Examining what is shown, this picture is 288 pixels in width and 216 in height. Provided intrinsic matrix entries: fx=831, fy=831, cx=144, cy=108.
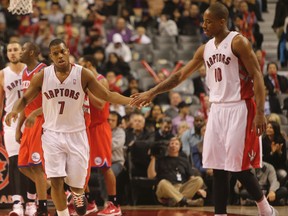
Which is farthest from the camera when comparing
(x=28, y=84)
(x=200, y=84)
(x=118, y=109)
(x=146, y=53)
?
(x=146, y=53)

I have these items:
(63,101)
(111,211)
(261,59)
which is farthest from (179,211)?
(261,59)

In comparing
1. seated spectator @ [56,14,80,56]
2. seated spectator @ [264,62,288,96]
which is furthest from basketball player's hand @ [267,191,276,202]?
seated spectator @ [56,14,80,56]

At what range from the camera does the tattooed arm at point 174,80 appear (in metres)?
8.77

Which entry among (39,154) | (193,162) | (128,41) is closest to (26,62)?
(39,154)

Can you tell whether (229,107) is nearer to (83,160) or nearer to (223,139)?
(223,139)

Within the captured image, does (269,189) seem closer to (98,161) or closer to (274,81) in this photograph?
(98,161)

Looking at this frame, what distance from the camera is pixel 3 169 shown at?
1221 cm

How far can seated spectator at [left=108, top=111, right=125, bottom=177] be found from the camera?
12.8 m

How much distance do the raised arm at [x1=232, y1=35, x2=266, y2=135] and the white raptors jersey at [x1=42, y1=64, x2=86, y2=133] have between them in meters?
1.86

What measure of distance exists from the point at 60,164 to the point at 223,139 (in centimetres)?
181

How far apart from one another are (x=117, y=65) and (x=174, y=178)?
213 inches

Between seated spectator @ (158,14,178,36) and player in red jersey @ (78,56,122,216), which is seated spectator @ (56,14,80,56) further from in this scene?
player in red jersey @ (78,56,122,216)

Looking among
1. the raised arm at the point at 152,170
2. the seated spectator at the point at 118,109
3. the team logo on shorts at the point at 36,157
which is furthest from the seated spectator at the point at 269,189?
the team logo on shorts at the point at 36,157

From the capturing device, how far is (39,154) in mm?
10359
